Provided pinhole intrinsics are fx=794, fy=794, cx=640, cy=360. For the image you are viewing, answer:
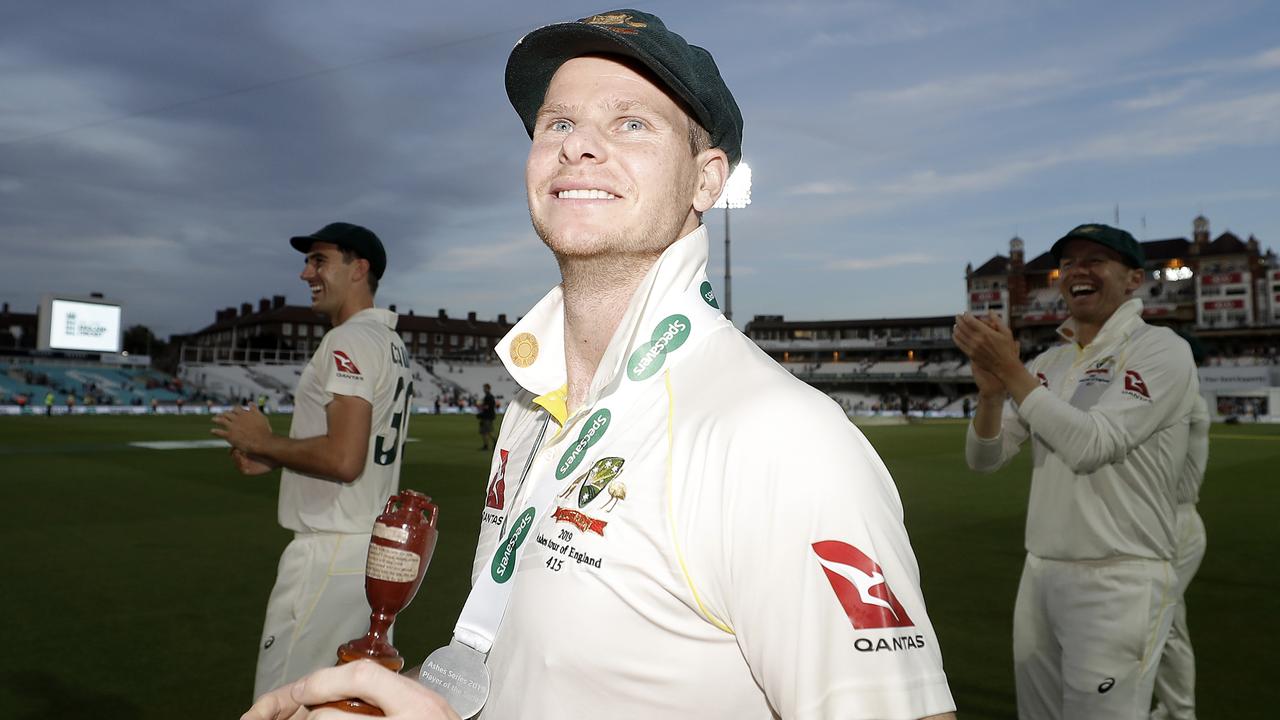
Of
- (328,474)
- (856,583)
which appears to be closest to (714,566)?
(856,583)

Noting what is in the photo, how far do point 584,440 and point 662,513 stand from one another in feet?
0.93

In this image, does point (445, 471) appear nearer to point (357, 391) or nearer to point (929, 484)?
point (929, 484)

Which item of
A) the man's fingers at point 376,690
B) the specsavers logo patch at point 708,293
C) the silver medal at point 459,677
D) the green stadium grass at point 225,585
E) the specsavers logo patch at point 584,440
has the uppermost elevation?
the specsavers logo patch at point 708,293

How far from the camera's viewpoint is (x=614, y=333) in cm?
175

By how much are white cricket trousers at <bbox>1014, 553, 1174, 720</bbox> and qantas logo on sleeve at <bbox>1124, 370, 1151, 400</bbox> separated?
81cm

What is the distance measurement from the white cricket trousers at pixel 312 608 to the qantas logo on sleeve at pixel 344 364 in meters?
0.84

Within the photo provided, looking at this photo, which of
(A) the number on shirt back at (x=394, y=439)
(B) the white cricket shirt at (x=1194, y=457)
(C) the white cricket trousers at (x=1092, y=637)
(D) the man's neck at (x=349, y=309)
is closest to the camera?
(C) the white cricket trousers at (x=1092, y=637)

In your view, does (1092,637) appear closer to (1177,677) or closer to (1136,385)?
(1136,385)

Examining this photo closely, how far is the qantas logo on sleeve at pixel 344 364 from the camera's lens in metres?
4.06

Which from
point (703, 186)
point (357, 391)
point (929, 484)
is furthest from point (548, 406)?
point (929, 484)

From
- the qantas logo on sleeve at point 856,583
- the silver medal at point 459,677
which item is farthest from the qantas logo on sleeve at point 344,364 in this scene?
the qantas logo on sleeve at point 856,583

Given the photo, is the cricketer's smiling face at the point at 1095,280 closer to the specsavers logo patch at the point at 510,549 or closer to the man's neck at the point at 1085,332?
the man's neck at the point at 1085,332

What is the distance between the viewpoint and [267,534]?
33.7 feet

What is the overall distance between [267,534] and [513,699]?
10179 millimetres
